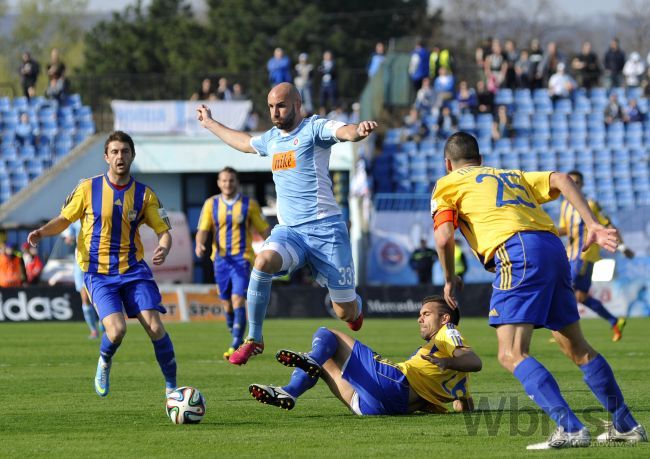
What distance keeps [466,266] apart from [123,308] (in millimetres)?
17077

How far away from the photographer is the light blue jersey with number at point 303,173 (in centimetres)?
1057

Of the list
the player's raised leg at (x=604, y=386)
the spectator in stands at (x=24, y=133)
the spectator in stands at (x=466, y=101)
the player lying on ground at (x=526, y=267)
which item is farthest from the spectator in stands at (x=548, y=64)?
the player's raised leg at (x=604, y=386)

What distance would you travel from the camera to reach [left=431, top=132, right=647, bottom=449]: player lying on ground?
7.43 m

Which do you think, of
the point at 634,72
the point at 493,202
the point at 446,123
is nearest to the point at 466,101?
the point at 446,123

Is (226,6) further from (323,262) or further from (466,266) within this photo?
(323,262)

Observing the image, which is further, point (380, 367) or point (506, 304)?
point (380, 367)

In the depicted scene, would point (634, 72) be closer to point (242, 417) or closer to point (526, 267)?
point (242, 417)

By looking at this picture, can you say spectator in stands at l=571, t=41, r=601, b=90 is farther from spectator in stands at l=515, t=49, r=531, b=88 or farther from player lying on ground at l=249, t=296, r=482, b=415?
player lying on ground at l=249, t=296, r=482, b=415

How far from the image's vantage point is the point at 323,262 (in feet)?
35.0

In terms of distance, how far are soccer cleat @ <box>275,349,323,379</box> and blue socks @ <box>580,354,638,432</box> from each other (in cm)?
210

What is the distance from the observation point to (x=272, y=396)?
8.90 meters

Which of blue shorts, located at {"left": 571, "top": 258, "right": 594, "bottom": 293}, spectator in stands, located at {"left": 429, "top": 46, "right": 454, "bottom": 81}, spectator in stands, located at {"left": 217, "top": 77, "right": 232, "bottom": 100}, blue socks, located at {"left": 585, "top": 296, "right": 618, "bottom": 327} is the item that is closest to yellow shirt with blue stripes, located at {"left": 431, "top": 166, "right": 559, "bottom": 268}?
blue shorts, located at {"left": 571, "top": 258, "right": 594, "bottom": 293}

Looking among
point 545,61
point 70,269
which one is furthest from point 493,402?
point 545,61

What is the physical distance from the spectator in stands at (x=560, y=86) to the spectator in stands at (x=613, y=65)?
1.40 m
